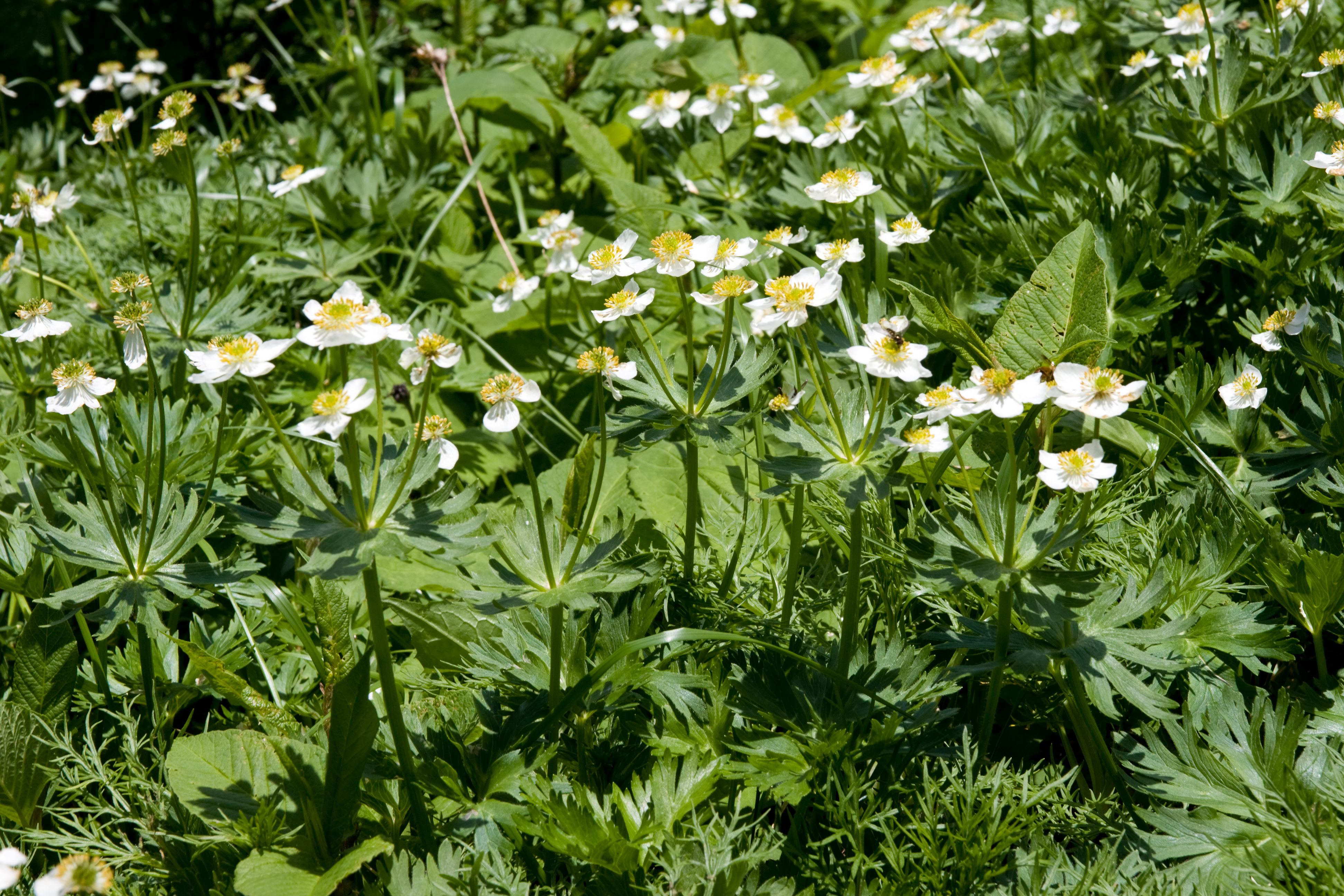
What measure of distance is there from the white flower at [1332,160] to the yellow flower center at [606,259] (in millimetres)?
1186

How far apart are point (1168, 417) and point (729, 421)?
2.51 ft

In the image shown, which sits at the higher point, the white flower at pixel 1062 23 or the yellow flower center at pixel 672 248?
the yellow flower center at pixel 672 248

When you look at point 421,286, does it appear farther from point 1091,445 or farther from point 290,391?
point 1091,445

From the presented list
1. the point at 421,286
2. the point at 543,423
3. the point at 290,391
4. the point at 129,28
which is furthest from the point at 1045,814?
the point at 129,28

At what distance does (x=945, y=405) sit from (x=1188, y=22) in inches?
64.2

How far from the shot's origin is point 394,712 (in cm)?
139

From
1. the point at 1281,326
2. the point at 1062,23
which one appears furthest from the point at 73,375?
the point at 1062,23

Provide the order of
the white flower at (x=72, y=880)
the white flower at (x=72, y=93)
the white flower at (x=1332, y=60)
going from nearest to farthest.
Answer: the white flower at (x=72, y=880) < the white flower at (x=1332, y=60) < the white flower at (x=72, y=93)

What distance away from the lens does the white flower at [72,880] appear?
1.10 metres

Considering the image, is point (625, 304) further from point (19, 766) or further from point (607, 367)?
point (19, 766)

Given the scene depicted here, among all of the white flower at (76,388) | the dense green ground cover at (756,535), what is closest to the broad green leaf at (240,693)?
the dense green ground cover at (756,535)

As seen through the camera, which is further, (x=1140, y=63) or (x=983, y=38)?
(x=983, y=38)

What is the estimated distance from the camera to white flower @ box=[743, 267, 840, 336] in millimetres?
1424

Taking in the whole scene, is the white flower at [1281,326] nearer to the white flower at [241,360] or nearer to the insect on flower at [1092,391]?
the insect on flower at [1092,391]
